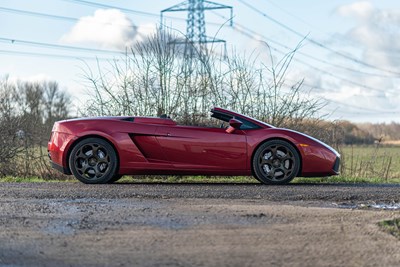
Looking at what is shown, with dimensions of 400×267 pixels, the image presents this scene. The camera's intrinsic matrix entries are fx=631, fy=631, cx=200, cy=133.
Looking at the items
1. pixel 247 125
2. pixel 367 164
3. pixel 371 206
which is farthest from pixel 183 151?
pixel 367 164

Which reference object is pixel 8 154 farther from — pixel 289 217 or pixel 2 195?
pixel 289 217

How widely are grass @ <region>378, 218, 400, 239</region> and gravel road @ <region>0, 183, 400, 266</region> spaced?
101 mm

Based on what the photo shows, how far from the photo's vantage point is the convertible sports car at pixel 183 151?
1002 cm

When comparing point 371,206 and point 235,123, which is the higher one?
point 235,123

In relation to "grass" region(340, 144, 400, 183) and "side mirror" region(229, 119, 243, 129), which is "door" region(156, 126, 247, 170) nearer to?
"side mirror" region(229, 119, 243, 129)

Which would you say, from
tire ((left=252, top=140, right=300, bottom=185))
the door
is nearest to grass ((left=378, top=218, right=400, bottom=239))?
tire ((left=252, top=140, right=300, bottom=185))

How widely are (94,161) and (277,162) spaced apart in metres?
2.95

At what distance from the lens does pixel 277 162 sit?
10.2m

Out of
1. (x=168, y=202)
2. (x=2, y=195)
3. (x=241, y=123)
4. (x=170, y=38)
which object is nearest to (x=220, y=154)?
(x=241, y=123)

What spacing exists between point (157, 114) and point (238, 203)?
755 centimetres

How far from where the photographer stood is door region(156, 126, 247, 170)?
394 inches

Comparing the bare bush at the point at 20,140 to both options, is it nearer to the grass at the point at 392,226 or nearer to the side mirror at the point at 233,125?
the side mirror at the point at 233,125

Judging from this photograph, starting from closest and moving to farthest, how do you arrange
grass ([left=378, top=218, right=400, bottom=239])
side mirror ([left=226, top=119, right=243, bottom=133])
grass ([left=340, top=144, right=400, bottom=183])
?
grass ([left=378, top=218, right=400, bottom=239]) → side mirror ([left=226, top=119, right=243, bottom=133]) → grass ([left=340, top=144, right=400, bottom=183])

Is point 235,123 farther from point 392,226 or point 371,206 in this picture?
point 392,226
